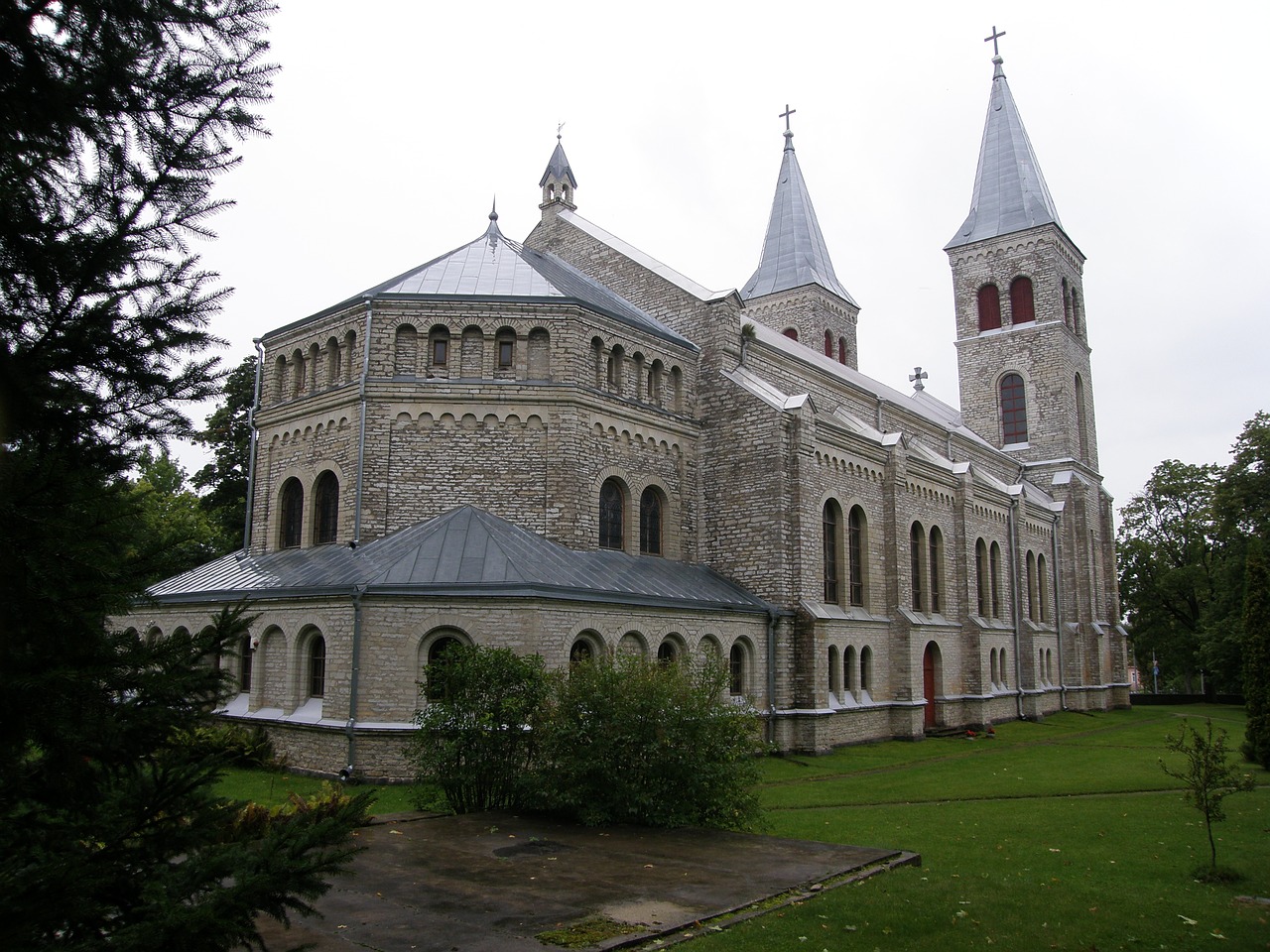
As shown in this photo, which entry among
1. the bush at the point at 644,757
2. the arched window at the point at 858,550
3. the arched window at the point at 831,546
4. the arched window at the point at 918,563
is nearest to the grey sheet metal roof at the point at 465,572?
the arched window at the point at 831,546

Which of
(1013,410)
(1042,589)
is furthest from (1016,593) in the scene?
(1013,410)

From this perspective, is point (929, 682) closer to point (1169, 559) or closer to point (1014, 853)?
point (1014, 853)

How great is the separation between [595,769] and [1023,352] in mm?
45304

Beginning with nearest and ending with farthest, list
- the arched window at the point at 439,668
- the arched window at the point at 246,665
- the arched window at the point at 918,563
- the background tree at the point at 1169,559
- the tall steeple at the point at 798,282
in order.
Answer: the arched window at the point at 439,668
the arched window at the point at 246,665
the arched window at the point at 918,563
the tall steeple at the point at 798,282
the background tree at the point at 1169,559

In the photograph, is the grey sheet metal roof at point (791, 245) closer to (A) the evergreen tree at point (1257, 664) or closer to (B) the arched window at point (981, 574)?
(B) the arched window at point (981, 574)

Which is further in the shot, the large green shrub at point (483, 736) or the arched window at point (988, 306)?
the arched window at point (988, 306)

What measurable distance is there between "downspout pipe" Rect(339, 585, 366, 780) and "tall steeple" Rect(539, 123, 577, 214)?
19.7 m

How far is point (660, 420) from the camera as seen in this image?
1017 inches

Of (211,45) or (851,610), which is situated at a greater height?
(211,45)

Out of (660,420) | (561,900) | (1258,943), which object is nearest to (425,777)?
(561,900)

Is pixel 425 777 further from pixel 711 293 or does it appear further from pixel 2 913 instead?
pixel 711 293

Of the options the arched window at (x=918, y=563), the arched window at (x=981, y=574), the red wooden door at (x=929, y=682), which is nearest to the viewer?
the red wooden door at (x=929, y=682)

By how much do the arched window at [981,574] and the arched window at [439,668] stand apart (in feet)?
83.7

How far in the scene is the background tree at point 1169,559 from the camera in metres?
58.7
